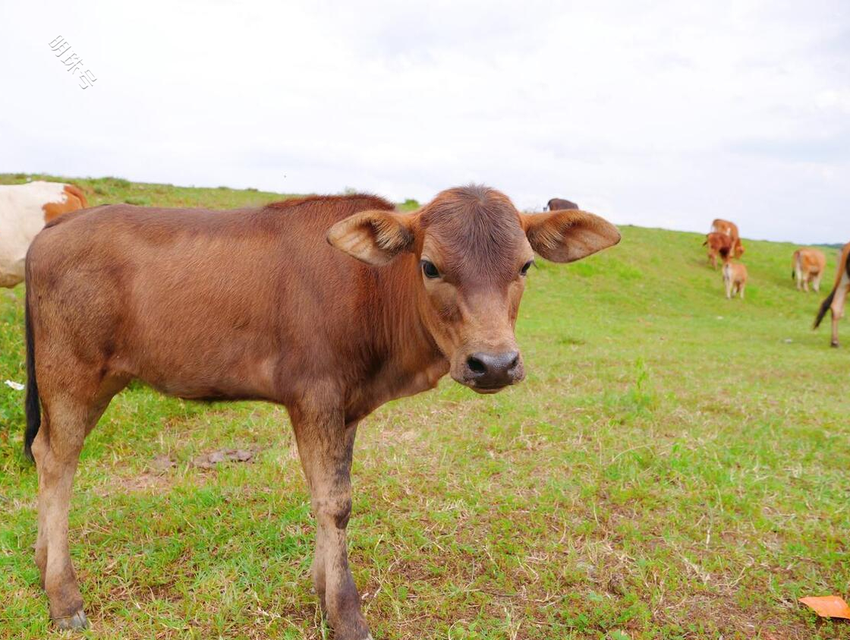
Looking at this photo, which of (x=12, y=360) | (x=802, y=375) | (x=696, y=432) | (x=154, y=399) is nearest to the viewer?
(x=696, y=432)

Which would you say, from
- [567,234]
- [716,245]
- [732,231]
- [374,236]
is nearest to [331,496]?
[374,236]

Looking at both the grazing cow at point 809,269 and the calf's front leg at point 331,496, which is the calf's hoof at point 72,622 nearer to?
the calf's front leg at point 331,496

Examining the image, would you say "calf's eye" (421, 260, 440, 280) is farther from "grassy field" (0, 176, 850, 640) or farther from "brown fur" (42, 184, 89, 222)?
"brown fur" (42, 184, 89, 222)

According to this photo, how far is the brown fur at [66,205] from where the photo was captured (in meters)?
9.47

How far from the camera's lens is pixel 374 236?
3.42 m

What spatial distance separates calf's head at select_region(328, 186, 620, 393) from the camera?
297 cm

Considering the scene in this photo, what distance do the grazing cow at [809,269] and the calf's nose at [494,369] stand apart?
83.6 feet

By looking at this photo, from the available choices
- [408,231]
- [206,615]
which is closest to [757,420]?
[408,231]

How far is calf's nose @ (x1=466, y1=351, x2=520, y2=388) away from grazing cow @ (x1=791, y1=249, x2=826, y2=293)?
83.6 feet

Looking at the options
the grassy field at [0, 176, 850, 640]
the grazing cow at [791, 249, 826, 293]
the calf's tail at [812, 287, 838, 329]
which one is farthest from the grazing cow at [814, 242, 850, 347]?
the grazing cow at [791, 249, 826, 293]

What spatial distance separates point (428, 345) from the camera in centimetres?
367

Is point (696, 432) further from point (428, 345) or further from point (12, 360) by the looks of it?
point (12, 360)

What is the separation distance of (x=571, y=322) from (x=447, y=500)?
1139 centimetres

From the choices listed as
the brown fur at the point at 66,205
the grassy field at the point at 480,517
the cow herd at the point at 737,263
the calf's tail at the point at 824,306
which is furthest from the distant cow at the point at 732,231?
the brown fur at the point at 66,205
